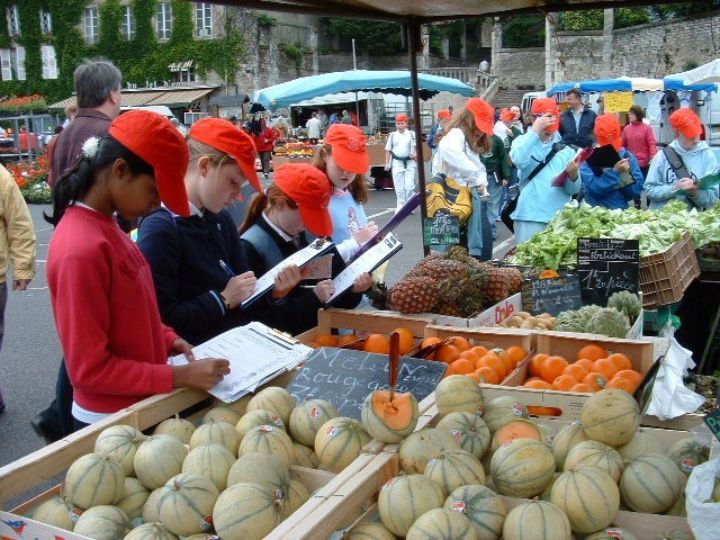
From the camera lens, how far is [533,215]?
678 cm

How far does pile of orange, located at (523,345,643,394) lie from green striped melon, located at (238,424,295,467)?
3.76ft

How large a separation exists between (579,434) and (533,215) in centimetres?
491

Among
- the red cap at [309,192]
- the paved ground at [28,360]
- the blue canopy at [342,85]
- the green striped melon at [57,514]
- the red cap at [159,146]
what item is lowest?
the paved ground at [28,360]

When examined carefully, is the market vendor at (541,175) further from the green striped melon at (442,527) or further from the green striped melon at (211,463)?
the green striped melon at (442,527)

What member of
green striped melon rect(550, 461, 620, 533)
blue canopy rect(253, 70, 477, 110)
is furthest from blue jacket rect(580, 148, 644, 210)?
blue canopy rect(253, 70, 477, 110)

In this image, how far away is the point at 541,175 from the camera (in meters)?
6.77

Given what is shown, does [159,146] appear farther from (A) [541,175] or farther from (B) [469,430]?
(A) [541,175]

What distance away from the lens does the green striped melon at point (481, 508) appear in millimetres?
1691

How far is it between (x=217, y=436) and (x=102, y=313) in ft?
1.79

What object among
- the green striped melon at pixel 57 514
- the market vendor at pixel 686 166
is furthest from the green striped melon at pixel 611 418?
the market vendor at pixel 686 166

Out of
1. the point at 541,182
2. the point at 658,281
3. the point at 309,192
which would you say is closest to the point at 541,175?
the point at 541,182

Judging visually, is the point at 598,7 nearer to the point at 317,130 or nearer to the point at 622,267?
the point at 622,267

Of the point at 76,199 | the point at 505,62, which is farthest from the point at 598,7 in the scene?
the point at 505,62

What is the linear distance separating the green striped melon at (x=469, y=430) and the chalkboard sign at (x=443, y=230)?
267cm
